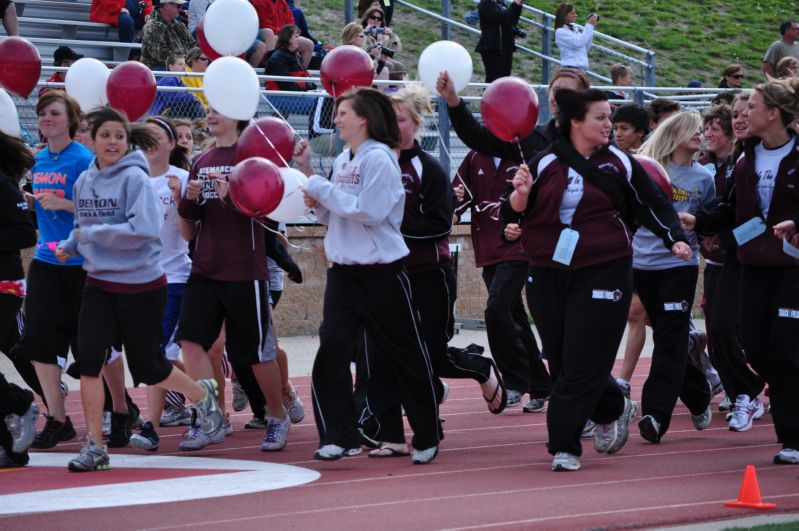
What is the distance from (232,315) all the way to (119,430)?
110 cm

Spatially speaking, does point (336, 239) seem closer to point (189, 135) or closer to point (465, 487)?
point (465, 487)

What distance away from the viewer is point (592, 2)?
31.7 meters

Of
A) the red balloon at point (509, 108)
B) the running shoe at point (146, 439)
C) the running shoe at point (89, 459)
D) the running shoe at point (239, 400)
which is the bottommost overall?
the running shoe at point (239, 400)

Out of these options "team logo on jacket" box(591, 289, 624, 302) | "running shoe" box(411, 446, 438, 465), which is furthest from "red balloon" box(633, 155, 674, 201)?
"running shoe" box(411, 446, 438, 465)

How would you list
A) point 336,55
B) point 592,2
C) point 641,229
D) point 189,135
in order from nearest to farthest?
point 336,55
point 641,229
point 189,135
point 592,2

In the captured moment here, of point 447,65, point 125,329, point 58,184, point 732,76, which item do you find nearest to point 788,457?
point 447,65

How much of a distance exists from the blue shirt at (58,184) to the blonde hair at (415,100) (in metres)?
1.91

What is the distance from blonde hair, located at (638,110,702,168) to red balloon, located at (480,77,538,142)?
1486 mm

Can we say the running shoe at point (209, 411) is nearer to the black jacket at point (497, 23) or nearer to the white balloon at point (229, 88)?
the white balloon at point (229, 88)

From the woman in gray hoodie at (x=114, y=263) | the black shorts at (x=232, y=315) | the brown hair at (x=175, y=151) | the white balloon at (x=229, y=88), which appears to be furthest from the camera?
the brown hair at (x=175, y=151)

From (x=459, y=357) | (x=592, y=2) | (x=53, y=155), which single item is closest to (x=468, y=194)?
(x=459, y=357)

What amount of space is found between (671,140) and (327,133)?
5.28 meters

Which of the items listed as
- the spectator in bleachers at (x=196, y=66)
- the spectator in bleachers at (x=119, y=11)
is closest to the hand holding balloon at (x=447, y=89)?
the spectator in bleachers at (x=196, y=66)

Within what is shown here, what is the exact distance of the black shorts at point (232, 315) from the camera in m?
8.18
